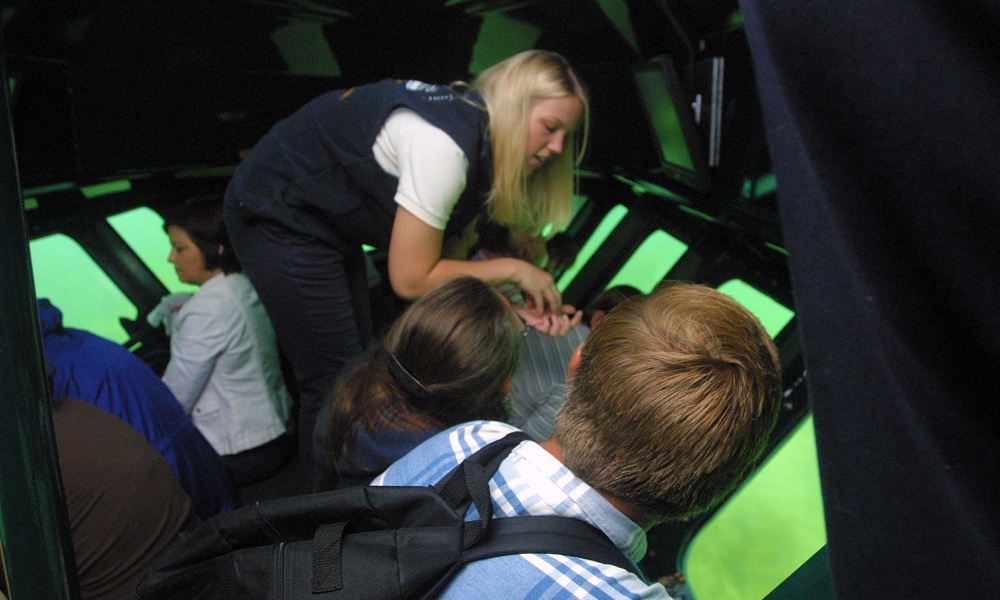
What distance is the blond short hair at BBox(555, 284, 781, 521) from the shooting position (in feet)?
3.02

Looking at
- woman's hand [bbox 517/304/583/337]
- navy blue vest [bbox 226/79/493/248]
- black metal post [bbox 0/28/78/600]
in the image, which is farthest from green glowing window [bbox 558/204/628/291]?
black metal post [bbox 0/28/78/600]

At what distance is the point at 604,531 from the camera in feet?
3.12

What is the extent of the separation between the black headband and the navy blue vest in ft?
1.61

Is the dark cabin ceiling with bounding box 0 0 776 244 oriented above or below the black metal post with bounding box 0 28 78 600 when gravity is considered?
above

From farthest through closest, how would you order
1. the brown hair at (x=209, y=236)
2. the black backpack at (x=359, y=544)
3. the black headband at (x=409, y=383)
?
1. the brown hair at (x=209, y=236)
2. the black headband at (x=409, y=383)
3. the black backpack at (x=359, y=544)

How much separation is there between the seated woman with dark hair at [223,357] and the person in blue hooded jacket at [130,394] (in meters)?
0.48

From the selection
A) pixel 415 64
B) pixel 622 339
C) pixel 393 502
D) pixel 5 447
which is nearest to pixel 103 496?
pixel 393 502

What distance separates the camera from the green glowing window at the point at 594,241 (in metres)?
3.62

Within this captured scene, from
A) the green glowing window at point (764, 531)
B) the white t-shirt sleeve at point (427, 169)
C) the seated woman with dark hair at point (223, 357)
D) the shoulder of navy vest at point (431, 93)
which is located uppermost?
Answer: the shoulder of navy vest at point (431, 93)

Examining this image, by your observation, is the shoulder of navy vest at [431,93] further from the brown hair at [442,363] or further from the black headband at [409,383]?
the black headband at [409,383]

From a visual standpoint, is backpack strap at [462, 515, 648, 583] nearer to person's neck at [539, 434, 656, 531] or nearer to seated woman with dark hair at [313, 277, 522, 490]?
person's neck at [539, 434, 656, 531]

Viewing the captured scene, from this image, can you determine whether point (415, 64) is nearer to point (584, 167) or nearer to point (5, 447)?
point (584, 167)

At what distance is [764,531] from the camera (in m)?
1.98

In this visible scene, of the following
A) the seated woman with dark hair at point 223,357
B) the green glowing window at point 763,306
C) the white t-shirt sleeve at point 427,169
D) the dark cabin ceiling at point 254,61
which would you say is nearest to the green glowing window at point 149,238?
the dark cabin ceiling at point 254,61
